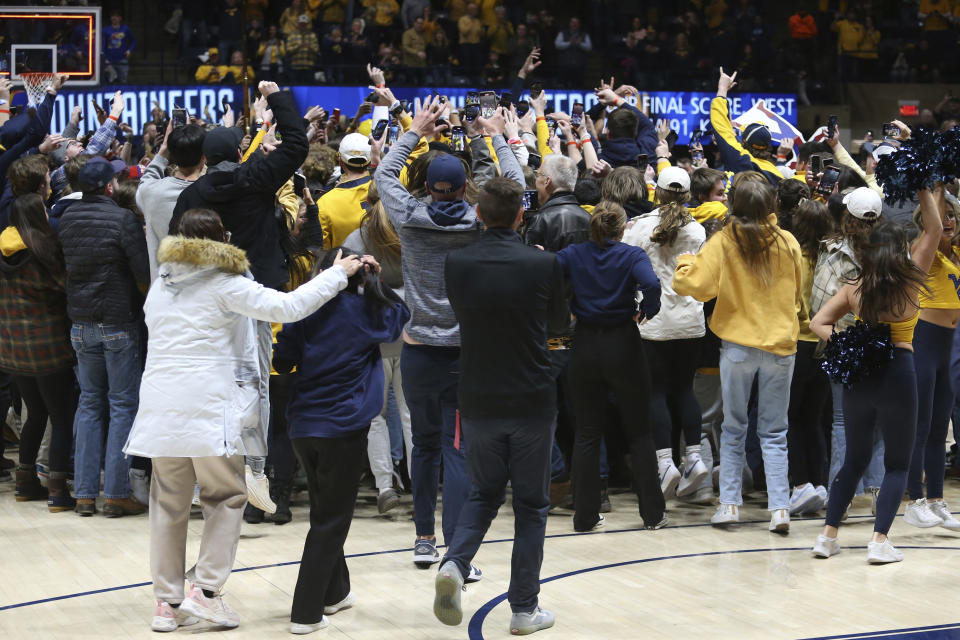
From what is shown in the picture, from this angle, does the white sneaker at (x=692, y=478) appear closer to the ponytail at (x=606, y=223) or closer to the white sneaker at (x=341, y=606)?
the ponytail at (x=606, y=223)

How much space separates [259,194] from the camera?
18.6ft

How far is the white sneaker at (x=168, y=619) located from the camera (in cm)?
486

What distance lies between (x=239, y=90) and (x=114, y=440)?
Result: 32.8ft

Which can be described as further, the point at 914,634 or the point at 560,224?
the point at 560,224

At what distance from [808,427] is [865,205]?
4.43 feet

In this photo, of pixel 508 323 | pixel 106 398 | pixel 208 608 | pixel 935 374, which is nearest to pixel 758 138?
pixel 935 374

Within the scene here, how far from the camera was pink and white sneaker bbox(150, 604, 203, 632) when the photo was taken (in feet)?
15.9

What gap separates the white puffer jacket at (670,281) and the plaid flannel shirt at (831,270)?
630 mm

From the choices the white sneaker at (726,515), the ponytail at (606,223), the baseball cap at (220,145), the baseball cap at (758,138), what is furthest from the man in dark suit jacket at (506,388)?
the baseball cap at (758,138)

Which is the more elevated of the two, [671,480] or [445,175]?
[445,175]

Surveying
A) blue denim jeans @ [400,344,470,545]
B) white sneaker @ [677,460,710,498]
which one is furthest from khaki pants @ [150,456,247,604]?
white sneaker @ [677,460,710,498]

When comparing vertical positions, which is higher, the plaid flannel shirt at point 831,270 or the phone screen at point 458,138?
the phone screen at point 458,138

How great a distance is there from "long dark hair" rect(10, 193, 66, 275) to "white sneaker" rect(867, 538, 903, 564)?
15.1 feet

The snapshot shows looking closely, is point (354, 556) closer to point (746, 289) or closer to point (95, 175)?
point (746, 289)
